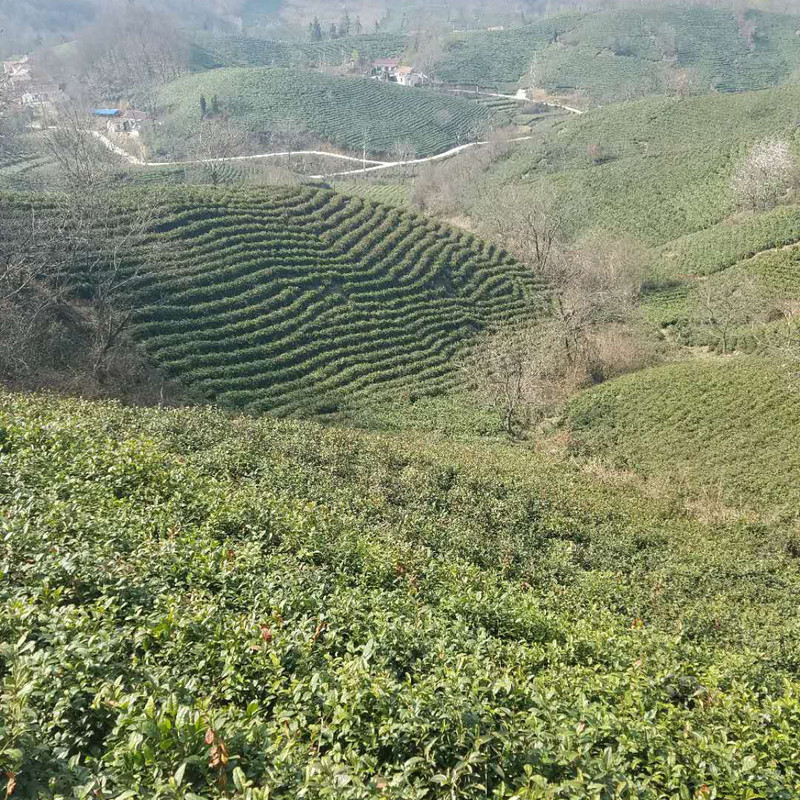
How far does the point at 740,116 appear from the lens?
8356 cm

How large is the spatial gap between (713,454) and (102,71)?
15919 cm

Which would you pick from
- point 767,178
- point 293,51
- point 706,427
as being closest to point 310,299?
point 706,427

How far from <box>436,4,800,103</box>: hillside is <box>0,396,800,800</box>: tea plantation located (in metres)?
147

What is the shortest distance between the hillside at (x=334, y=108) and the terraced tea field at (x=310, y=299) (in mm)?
66802

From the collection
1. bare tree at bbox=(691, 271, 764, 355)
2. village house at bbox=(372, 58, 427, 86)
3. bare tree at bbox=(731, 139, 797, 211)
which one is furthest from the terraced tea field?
village house at bbox=(372, 58, 427, 86)

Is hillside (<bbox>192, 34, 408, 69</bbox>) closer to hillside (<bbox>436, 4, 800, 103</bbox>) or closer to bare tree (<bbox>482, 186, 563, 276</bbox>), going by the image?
hillside (<bbox>436, 4, 800, 103</bbox>)

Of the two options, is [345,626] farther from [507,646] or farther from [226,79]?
[226,79]

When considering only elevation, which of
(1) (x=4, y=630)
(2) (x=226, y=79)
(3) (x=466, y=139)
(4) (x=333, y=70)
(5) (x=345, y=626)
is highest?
(4) (x=333, y=70)

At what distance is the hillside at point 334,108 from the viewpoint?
4288 inches

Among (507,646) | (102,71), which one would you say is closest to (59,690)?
(507,646)

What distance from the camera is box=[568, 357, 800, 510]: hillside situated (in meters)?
20.5

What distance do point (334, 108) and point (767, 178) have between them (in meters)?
85.8

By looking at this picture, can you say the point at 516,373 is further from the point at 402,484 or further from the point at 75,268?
the point at 75,268

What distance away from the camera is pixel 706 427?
24.3 m
